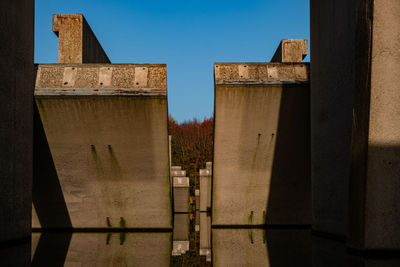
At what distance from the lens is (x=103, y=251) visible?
6.26 meters

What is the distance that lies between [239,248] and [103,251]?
1854 mm

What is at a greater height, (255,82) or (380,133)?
(255,82)

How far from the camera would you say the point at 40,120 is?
8.67m

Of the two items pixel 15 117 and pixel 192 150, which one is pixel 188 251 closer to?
pixel 15 117

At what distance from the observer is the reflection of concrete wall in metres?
5.39

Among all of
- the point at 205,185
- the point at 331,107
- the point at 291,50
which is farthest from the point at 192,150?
the point at 331,107

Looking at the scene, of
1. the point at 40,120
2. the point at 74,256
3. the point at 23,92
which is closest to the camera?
Result: the point at 74,256

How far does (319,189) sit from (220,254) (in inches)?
108

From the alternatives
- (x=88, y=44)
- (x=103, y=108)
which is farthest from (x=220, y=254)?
(x=88, y=44)

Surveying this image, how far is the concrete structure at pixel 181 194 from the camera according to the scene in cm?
1592

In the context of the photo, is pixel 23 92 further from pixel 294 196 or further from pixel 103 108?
pixel 294 196

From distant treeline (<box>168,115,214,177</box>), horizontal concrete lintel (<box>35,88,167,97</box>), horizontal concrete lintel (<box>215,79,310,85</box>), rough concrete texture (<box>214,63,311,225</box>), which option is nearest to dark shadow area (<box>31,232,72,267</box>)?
horizontal concrete lintel (<box>35,88,167,97</box>)

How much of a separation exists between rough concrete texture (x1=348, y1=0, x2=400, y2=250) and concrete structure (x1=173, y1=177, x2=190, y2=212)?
10.6m

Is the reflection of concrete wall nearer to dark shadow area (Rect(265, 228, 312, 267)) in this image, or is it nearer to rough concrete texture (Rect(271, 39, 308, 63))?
dark shadow area (Rect(265, 228, 312, 267))
